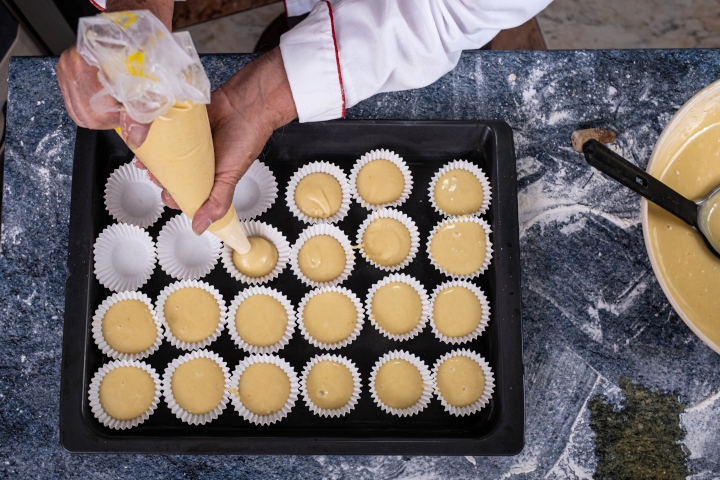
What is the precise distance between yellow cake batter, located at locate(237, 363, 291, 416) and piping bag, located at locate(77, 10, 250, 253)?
66cm

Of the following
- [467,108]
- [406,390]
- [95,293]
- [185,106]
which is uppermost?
[185,106]

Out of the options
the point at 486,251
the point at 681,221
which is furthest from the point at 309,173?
the point at 681,221

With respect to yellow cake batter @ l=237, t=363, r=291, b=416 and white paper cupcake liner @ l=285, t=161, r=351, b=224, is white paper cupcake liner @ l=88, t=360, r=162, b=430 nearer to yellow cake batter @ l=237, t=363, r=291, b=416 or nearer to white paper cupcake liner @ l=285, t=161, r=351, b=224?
yellow cake batter @ l=237, t=363, r=291, b=416

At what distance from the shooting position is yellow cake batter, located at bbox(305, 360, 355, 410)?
119 centimetres

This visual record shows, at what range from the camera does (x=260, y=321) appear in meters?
1.24

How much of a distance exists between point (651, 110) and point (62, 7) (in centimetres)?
196

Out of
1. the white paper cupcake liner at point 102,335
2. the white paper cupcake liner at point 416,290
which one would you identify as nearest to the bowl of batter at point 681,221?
the white paper cupcake liner at point 416,290

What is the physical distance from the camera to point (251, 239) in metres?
1.20

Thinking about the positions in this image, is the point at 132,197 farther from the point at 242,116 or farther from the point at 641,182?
the point at 641,182

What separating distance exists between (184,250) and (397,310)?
59cm

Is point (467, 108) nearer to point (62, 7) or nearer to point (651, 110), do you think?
point (651, 110)

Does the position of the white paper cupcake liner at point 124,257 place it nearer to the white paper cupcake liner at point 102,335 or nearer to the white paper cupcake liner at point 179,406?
the white paper cupcake liner at point 102,335

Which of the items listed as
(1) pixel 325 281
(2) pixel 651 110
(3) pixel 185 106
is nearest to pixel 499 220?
(1) pixel 325 281

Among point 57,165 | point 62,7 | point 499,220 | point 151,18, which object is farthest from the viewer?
point 62,7
